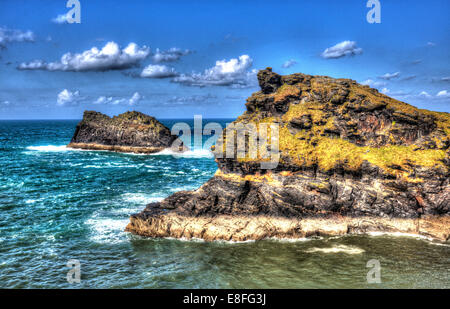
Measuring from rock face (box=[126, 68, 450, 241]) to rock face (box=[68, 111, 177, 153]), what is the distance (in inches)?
2622

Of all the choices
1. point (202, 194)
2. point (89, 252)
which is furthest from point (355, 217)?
point (89, 252)

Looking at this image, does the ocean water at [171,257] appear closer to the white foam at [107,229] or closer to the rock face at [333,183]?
the white foam at [107,229]

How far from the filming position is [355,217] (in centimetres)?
2973

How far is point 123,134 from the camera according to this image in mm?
99750

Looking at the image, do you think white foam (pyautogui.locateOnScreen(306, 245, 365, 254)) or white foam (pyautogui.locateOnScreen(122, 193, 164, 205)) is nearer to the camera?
white foam (pyautogui.locateOnScreen(306, 245, 365, 254))

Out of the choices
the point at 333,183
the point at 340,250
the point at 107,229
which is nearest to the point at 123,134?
the point at 107,229

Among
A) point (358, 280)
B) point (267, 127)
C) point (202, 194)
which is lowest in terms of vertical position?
point (358, 280)

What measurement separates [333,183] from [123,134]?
8151 cm

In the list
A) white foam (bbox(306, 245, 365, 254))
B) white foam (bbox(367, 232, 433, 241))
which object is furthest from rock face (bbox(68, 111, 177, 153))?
white foam (bbox(367, 232, 433, 241))

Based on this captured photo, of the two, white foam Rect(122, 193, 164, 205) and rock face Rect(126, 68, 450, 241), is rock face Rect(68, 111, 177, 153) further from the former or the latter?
rock face Rect(126, 68, 450, 241)

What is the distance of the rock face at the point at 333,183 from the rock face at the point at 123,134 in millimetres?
66595

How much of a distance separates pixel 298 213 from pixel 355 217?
17.6 ft

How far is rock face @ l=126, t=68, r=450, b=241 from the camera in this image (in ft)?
95.5
